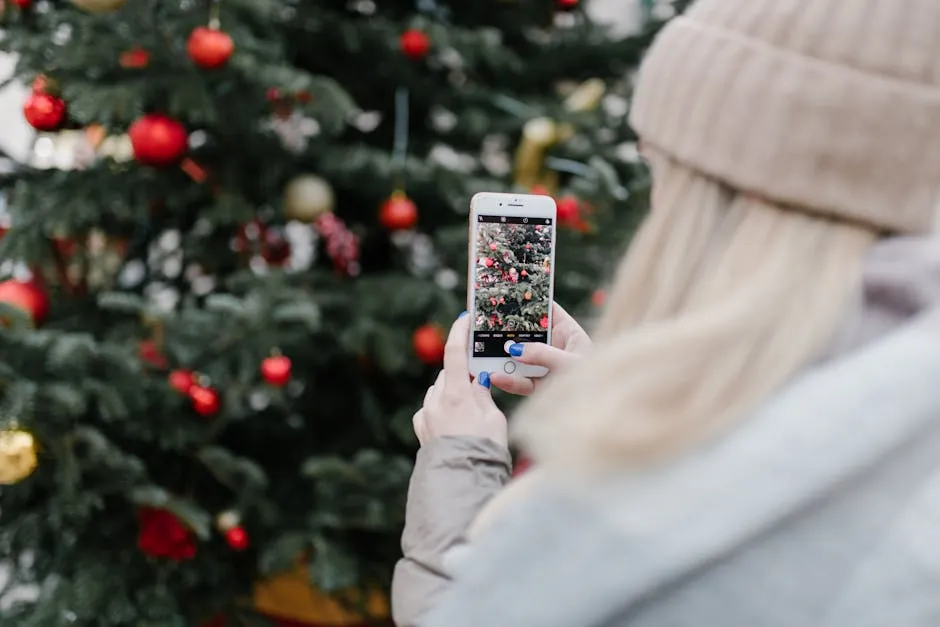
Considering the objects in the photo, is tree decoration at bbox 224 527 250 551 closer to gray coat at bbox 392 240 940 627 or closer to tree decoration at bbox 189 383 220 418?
tree decoration at bbox 189 383 220 418

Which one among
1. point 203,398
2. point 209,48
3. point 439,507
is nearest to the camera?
point 439,507

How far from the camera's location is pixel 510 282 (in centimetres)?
93

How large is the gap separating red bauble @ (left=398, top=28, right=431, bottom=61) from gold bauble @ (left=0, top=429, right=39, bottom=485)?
3.05ft

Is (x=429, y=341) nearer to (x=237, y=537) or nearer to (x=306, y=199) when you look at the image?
(x=306, y=199)

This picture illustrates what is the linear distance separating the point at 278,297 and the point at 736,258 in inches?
39.2

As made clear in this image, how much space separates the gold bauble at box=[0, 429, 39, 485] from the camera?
122 cm

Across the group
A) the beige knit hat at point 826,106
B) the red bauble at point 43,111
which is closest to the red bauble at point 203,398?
the red bauble at point 43,111

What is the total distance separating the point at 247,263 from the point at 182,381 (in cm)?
36

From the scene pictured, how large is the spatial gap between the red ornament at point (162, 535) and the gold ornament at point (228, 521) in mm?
61

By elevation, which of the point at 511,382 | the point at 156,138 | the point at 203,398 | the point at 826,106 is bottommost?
the point at 203,398

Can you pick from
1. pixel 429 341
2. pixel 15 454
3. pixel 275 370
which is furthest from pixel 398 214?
pixel 15 454

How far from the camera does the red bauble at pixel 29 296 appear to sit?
1430 millimetres

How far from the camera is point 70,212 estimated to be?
1.46 meters

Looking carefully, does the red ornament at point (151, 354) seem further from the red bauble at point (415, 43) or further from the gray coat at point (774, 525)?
the gray coat at point (774, 525)
